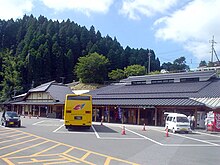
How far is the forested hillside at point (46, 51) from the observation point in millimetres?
90312

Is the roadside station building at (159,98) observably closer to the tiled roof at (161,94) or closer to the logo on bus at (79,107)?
the tiled roof at (161,94)

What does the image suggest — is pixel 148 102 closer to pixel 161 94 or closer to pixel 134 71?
pixel 161 94

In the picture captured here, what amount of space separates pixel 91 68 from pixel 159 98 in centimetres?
4951

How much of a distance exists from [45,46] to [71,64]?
10.1 meters

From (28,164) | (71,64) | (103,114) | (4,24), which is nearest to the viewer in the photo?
(28,164)

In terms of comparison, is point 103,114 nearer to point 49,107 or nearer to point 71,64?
point 49,107


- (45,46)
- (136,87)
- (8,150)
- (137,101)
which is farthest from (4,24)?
(8,150)

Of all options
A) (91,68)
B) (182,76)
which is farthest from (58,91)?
(182,76)

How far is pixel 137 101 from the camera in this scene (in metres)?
39.9

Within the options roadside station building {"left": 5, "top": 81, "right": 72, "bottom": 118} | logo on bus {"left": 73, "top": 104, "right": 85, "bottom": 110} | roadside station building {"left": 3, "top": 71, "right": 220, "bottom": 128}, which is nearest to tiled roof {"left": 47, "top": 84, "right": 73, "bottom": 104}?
roadside station building {"left": 5, "top": 81, "right": 72, "bottom": 118}

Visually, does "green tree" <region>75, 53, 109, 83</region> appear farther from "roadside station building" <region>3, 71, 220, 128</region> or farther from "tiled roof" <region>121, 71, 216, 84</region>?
"tiled roof" <region>121, 71, 216, 84</region>

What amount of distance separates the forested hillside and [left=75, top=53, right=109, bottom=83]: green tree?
331 inches

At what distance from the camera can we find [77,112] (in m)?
25.9

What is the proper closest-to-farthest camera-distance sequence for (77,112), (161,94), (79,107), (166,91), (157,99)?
(77,112) < (79,107) < (157,99) < (161,94) < (166,91)
